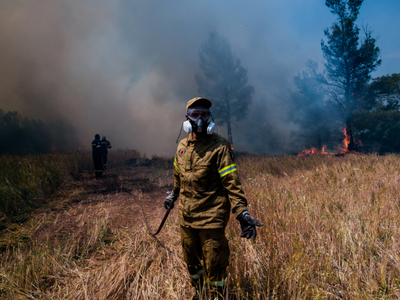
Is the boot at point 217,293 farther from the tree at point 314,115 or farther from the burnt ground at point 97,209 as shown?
the tree at point 314,115

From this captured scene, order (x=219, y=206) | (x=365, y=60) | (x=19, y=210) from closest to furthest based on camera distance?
(x=219, y=206) → (x=19, y=210) → (x=365, y=60)

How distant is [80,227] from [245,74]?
2173 centimetres

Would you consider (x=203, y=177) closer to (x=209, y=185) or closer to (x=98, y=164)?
(x=209, y=185)

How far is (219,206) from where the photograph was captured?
1855 millimetres

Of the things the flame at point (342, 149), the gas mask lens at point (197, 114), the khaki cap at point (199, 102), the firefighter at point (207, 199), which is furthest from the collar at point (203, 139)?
the flame at point (342, 149)

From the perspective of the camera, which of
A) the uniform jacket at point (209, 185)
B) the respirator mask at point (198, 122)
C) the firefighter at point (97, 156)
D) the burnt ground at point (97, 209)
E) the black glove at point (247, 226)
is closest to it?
the black glove at point (247, 226)

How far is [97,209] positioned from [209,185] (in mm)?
4488

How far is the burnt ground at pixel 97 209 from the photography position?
157 inches

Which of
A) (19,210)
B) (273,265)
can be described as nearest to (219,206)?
(273,265)

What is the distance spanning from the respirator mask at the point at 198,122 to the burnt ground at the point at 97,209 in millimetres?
2967

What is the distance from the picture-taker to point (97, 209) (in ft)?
17.0

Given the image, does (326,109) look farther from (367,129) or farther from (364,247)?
(364,247)

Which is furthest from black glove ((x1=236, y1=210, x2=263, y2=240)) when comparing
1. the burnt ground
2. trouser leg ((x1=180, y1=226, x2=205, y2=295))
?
the burnt ground

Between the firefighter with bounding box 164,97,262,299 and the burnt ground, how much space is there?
2.43 metres
